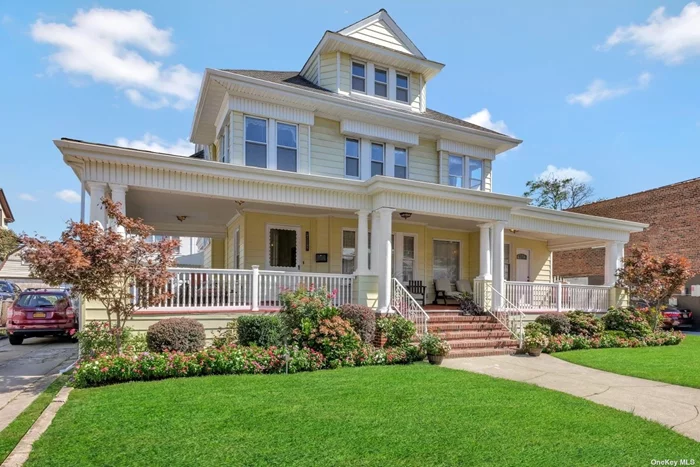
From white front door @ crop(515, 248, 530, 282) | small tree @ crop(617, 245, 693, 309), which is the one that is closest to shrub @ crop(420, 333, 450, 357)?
small tree @ crop(617, 245, 693, 309)

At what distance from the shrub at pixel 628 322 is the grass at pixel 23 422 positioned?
1478 centimetres

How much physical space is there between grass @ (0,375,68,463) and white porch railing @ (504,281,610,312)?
11.4 meters

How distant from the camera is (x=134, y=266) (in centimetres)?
745

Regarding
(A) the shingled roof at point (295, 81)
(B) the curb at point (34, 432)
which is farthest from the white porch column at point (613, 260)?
(B) the curb at point (34, 432)

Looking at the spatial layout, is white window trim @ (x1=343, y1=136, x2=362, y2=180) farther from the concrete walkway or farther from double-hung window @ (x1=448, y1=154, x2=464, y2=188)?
the concrete walkway

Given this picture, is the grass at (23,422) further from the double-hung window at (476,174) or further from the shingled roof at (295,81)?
the double-hung window at (476,174)

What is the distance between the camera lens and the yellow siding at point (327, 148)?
42.8 ft

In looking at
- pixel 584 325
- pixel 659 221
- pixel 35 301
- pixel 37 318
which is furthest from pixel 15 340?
pixel 659 221

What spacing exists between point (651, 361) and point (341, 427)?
8745 millimetres

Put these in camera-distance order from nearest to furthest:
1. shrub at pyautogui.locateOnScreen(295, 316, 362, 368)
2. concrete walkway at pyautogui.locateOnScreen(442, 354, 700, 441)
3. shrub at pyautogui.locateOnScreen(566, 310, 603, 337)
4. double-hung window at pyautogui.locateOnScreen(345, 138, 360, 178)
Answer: concrete walkway at pyautogui.locateOnScreen(442, 354, 700, 441) → shrub at pyautogui.locateOnScreen(295, 316, 362, 368) → shrub at pyautogui.locateOnScreen(566, 310, 603, 337) → double-hung window at pyautogui.locateOnScreen(345, 138, 360, 178)

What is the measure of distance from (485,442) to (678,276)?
44.1 feet

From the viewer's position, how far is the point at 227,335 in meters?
9.36

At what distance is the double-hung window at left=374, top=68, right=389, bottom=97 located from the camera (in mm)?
14445

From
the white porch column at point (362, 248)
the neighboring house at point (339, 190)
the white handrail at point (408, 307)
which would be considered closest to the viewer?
the neighboring house at point (339, 190)
